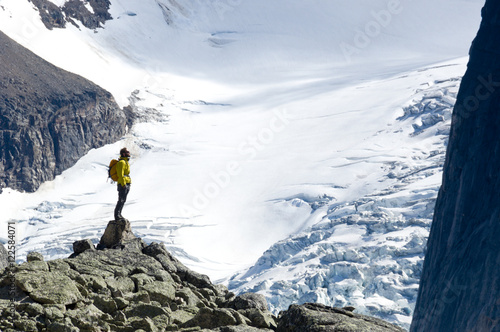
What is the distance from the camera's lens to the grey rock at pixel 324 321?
13180 millimetres

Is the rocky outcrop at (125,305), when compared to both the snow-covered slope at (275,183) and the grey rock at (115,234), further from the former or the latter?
the snow-covered slope at (275,183)

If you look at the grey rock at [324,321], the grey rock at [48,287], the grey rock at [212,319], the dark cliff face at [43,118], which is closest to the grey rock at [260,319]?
the grey rock at [324,321]

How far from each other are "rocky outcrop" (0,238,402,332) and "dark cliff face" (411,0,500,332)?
373cm

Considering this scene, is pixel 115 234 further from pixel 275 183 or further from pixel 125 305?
pixel 275 183

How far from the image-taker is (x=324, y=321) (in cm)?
1336

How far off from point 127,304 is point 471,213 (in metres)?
9.21

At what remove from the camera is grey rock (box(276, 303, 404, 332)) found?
43.2 feet

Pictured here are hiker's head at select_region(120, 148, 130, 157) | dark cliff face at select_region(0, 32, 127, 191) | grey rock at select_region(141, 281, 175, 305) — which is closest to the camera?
grey rock at select_region(141, 281, 175, 305)

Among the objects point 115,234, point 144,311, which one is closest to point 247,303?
point 144,311

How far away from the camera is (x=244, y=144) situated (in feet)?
557

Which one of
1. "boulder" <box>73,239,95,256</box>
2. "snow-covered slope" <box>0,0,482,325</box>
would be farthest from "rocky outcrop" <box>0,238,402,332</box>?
"snow-covered slope" <box>0,0,482,325</box>

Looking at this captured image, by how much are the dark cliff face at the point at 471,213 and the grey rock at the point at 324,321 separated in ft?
10.0

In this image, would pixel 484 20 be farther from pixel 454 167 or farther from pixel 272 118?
pixel 272 118

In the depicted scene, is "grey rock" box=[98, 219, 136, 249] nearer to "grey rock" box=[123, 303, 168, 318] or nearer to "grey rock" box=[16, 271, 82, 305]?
"grey rock" box=[123, 303, 168, 318]
